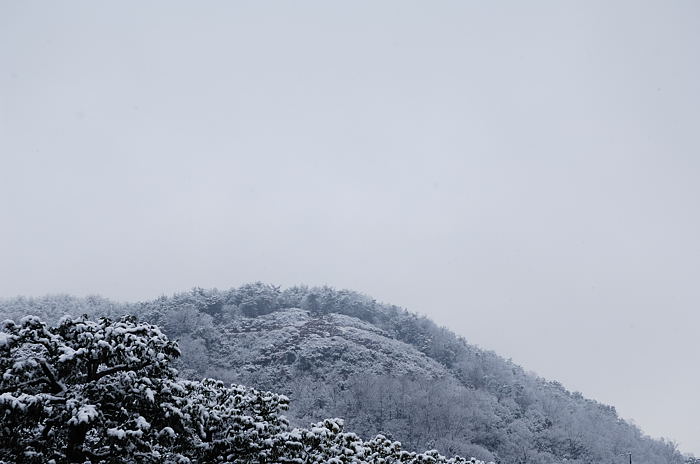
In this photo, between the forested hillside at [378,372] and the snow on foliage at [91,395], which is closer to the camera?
→ the snow on foliage at [91,395]

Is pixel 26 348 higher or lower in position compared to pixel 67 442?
higher

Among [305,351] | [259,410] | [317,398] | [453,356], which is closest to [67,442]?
[259,410]

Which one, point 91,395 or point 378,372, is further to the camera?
point 378,372

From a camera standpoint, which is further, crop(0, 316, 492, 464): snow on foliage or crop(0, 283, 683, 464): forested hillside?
crop(0, 283, 683, 464): forested hillside

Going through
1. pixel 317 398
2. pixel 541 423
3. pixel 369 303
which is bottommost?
pixel 317 398

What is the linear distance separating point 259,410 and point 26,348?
619 cm

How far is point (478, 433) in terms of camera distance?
77625 millimetres

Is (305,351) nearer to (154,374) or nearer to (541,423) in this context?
(541,423)

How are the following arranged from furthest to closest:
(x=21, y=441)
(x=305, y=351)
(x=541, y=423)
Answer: (x=305, y=351)
(x=541, y=423)
(x=21, y=441)

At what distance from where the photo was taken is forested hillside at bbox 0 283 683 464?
255 feet

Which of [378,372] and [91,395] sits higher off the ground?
[91,395]

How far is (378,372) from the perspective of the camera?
9462 cm

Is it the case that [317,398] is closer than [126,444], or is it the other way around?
Answer: [126,444]

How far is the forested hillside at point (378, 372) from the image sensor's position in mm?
77625
